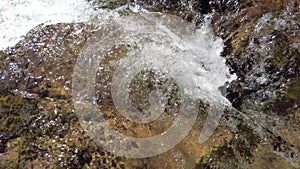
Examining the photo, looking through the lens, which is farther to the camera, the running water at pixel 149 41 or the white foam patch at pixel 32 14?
the white foam patch at pixel 32 14

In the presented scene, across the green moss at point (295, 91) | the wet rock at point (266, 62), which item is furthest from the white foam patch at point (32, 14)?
the green moss at point (295, 91)

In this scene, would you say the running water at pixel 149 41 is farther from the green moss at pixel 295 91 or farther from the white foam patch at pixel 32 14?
the green moss at pixel 295 91

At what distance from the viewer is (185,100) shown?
3969mm

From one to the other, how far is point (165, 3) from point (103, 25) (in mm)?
1050

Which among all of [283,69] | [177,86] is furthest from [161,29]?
[283,69]

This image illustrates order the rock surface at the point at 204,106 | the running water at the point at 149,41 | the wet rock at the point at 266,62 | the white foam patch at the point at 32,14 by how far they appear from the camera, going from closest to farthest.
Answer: the rock surface at the point at 204,106 < the wet rock at the point at 266,62 < the running water at the point at 149,41 < the white foam patch at the point at 32,14

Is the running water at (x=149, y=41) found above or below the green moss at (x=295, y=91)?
below

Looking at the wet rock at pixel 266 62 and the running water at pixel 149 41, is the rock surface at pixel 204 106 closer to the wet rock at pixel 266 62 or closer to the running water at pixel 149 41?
the wet rock at pixel 266 62

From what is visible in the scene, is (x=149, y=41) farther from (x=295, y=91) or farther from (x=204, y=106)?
(x=295, y=91)

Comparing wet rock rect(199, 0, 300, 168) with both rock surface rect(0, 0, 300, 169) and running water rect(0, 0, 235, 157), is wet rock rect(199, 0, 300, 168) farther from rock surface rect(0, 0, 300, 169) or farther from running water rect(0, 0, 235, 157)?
running water rect(0, 0, 235, 157)

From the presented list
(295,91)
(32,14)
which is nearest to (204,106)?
(295,91)

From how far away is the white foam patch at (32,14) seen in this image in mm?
4816

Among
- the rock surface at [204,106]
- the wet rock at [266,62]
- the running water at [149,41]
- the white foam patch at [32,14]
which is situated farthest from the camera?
the white foam patch at [32,14]

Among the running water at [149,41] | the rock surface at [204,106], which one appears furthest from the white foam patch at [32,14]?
the rock surface at [204,106]
